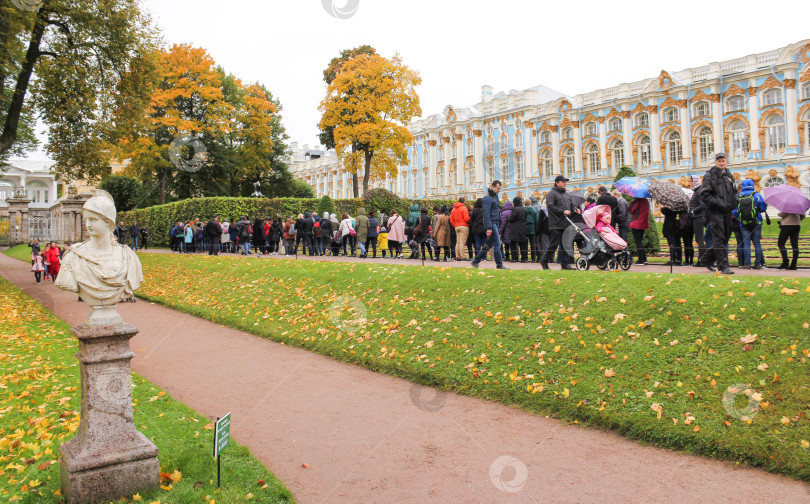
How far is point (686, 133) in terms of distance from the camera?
40.2m

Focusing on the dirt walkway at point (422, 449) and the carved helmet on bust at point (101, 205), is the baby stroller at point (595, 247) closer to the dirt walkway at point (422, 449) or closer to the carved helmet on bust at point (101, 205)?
the dirt walkway at point (422, 449)

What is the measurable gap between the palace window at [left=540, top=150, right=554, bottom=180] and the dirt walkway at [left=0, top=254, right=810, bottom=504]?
43.5 m

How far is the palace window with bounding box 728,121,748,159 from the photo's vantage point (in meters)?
37.9

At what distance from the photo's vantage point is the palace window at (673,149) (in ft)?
135

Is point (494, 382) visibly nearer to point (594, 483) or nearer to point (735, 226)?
point (594, 483)

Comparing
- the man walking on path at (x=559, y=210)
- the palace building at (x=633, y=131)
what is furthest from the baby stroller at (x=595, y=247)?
the palace building at (x=633, y=131)

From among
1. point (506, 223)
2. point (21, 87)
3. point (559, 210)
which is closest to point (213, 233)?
point (21, 87)

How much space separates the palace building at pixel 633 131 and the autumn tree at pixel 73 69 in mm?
30567

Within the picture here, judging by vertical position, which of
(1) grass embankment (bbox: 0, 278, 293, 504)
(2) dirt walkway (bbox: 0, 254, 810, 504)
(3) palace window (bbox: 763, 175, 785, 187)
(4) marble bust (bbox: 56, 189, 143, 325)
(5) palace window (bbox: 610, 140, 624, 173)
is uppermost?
(5) palace window (bbox: 610, 140, 624, 173)

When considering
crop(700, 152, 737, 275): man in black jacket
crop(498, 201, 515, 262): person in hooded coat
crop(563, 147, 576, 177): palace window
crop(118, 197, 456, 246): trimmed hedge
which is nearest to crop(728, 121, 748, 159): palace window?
crop(563, 147, 576, 177): palace window

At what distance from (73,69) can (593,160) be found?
1520 inches

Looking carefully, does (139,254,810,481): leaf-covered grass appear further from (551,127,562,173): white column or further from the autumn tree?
(551,127,562,173): white column

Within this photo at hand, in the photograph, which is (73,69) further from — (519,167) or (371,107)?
(519,167)

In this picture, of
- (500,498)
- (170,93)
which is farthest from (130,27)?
(500,498)
